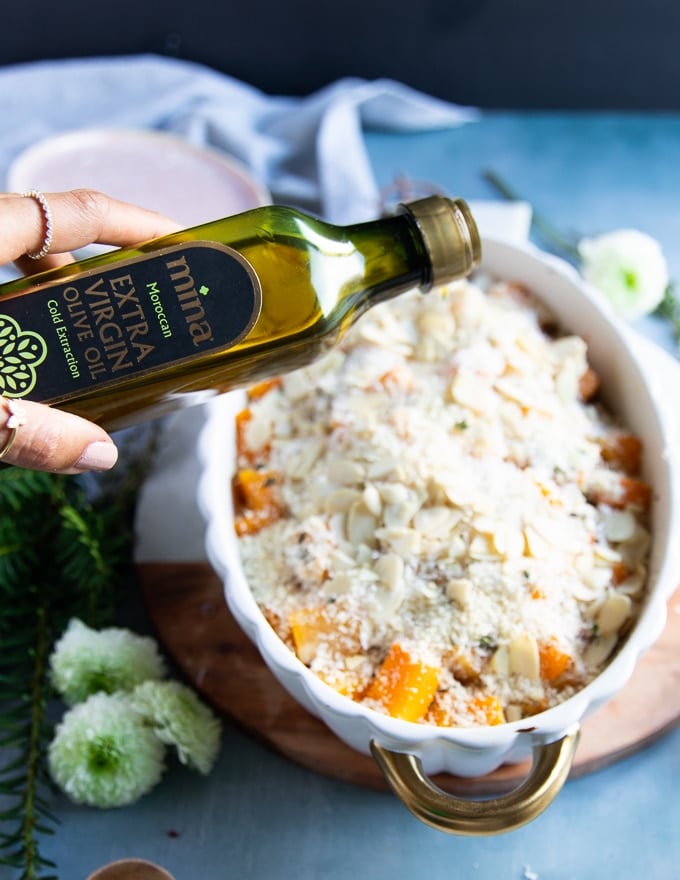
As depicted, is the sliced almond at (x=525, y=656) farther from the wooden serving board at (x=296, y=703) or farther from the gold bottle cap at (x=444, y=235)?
the gold bottle cap at (x=444, y=235)

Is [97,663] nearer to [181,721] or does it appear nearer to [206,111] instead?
[181,721]

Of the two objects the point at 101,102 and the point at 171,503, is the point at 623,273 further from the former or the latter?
the point at 101,102

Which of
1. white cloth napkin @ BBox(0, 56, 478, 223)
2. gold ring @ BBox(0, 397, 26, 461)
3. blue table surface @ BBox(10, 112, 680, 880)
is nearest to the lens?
gold ring @ BBox(0, 397, 26, 461)

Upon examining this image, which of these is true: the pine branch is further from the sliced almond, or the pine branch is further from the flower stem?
the flower stem

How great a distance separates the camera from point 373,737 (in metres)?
0.86

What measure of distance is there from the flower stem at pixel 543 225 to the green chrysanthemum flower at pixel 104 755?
0.92m

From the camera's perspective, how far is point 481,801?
80cm

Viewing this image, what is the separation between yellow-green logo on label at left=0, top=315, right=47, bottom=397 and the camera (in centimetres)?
76

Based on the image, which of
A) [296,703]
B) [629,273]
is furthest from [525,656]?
[629,273]

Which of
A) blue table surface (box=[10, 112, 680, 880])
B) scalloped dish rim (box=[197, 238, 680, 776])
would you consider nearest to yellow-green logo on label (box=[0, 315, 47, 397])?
scalloped dish rim (box=[197, 238, 680, 776])

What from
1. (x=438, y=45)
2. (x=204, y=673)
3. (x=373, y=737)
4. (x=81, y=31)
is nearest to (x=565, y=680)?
(x=373, y=737)

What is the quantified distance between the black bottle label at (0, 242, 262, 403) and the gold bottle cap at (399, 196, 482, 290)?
17 cm

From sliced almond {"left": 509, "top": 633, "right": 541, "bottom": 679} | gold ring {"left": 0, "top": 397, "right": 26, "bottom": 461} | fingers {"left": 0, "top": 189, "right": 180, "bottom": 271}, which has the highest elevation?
fingers {"left": 0, "top": 189, "right": 180, "bottom": 271}

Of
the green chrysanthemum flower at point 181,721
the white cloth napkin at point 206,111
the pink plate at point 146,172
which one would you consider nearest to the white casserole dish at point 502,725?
the green chrysanthemum flower at point 181,721
